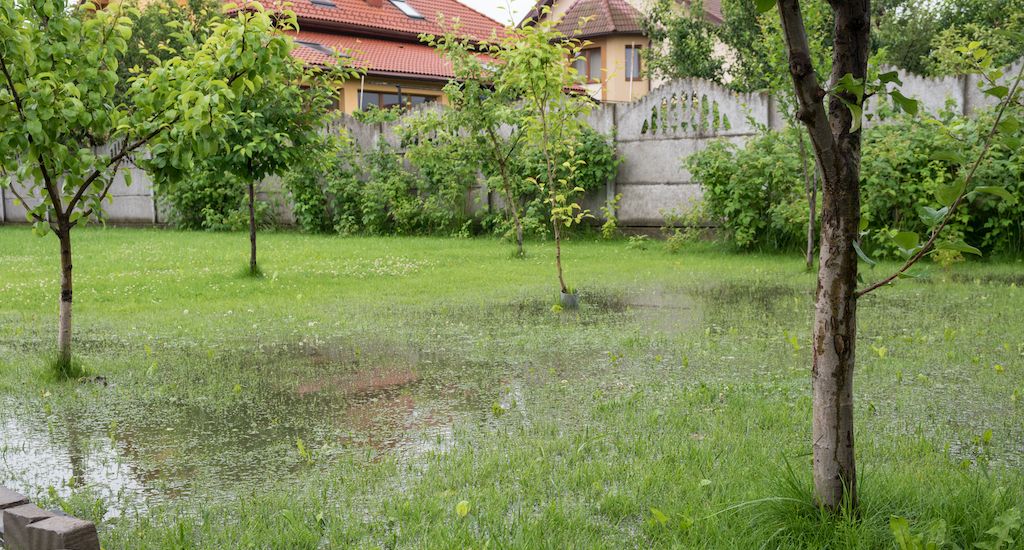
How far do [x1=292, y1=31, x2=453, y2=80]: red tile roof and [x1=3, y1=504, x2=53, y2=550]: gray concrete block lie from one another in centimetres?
2375

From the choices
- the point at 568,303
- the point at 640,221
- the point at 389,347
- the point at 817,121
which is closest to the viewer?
the point at 817,121

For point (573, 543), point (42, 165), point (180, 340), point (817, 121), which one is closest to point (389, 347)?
point (180, 340)

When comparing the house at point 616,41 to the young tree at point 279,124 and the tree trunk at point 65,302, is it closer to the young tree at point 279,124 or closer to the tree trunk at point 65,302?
the young tree at point 279,124

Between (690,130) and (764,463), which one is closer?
(764,463)

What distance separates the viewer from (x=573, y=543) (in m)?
3.01

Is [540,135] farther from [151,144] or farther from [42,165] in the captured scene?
[42,165]

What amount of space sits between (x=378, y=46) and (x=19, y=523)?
28.1 meters

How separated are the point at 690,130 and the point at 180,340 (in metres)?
9.89

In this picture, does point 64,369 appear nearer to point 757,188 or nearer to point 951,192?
point 951,192

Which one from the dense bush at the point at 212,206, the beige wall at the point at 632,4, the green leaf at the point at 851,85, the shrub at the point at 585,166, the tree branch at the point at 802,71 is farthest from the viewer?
the beige wall at the point at 632,4

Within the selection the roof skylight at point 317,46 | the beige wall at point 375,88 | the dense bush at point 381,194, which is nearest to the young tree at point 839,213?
the dense bush at point 381,194

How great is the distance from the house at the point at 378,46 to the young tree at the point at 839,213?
2332 centimetres

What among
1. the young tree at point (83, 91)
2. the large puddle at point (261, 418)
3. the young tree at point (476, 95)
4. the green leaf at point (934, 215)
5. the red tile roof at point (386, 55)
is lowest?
the large puddle at point (261, 418)

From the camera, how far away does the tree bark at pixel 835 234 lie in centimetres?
261
